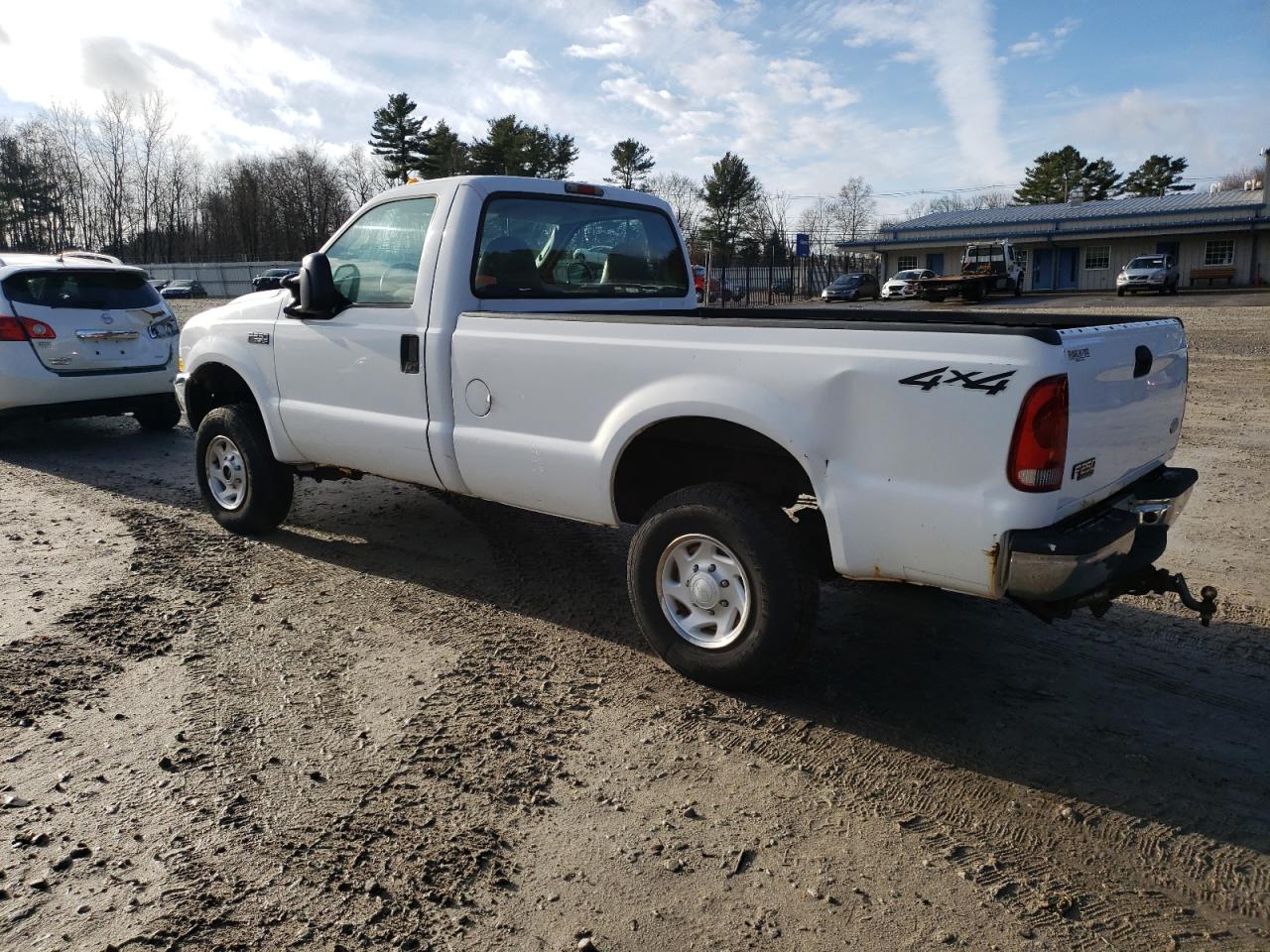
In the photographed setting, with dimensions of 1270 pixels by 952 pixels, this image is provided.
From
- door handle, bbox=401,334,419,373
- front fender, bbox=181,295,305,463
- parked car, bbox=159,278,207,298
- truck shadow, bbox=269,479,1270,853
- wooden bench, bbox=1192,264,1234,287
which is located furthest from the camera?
parked car, bbox=159,278,207,298

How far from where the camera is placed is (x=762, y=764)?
11.1 feet

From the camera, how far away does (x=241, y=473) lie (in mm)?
6008

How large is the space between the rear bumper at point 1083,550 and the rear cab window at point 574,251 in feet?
9.35

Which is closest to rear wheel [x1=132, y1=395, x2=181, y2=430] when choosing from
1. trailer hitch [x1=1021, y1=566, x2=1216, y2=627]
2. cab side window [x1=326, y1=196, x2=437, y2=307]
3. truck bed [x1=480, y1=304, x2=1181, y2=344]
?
cab side window [x1=326, y1=196, x2=437, y2=307]

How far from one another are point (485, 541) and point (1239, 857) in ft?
13.7

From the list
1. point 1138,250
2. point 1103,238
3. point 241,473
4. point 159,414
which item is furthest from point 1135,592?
point 1138,250

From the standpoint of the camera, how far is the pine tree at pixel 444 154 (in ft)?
189

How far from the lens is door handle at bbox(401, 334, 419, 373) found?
478 cm

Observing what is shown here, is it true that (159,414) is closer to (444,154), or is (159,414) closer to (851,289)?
(851,289)

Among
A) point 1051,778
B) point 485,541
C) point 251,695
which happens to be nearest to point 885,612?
point 1051,778

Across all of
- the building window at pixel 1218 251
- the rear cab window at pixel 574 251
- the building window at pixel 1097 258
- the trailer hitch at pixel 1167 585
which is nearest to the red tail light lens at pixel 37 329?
the rear cab window at pixel 574 251

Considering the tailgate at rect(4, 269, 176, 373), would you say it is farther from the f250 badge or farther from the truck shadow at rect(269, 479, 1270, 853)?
the f250 badge

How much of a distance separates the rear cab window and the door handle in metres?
0.39

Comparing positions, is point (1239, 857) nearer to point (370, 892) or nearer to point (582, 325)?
point (370, 892)
